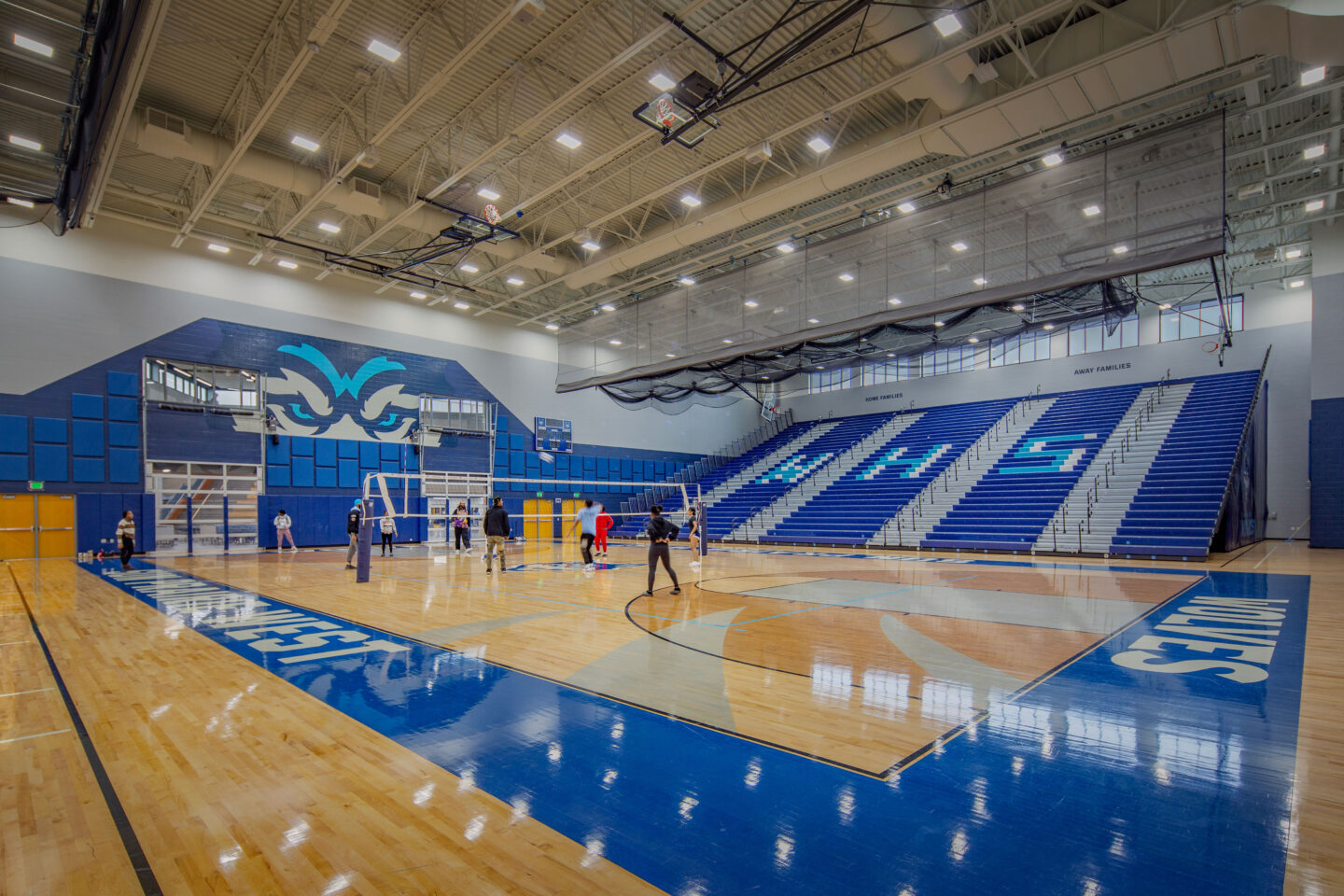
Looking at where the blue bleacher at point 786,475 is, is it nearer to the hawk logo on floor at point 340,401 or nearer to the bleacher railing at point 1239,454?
the hawk logo on floor at point 340,401

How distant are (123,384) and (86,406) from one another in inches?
38.9

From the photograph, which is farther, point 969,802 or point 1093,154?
point 1093,154

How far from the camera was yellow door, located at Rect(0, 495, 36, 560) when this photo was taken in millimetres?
15742

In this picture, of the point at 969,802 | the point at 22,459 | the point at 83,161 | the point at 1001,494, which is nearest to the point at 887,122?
the point at 1001,494

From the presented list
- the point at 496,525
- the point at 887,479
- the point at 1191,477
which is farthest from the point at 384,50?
the point at 1191,477

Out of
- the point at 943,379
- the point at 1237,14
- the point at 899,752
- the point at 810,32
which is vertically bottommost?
the point at 899,752

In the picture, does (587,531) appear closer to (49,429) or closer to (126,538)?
(126,538)

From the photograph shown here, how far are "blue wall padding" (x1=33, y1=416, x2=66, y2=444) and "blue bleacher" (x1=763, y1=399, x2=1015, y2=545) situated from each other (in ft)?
66.3

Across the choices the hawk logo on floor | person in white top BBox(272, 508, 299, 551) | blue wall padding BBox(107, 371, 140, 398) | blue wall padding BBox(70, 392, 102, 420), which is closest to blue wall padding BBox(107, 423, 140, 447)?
blue wall padding BBox(70, 392, 102, 420)

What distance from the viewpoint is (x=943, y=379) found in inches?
1169

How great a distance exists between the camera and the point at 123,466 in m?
17.2

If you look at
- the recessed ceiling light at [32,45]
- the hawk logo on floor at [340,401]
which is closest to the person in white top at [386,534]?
the hawk logo on floor at [340,401]

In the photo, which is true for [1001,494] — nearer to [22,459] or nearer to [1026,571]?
[1026,571]

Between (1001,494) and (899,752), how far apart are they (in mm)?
19197
